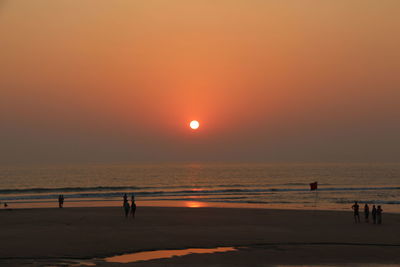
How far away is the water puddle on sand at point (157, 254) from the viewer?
22156mm

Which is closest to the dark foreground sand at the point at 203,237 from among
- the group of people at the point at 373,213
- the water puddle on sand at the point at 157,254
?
the water puddle on sand at the point at 157,254

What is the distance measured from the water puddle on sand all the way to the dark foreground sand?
0.72 metres

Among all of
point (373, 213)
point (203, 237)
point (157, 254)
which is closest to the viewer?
point (157, 254)

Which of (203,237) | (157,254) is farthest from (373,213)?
(157,254)

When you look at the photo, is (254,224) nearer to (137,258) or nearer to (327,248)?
(327,248)

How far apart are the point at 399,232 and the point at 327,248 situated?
8.74 m

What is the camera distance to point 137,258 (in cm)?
2247

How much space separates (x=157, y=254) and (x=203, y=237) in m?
5.36

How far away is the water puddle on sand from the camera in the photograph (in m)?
22.2

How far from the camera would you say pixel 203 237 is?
28.5 metres

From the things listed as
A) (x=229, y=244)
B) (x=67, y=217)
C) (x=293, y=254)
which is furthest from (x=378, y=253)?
(x=67, y=217)

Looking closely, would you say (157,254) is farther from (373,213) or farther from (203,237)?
(373,213)

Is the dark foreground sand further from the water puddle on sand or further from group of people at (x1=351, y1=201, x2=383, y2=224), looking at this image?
group of people at (x1=351, y1=201, x2=383, y2=224)

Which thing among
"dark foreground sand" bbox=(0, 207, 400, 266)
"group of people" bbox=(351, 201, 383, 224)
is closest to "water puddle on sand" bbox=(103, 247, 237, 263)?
"dark foreground sand" bbox=(0, 207, 400, 266)
